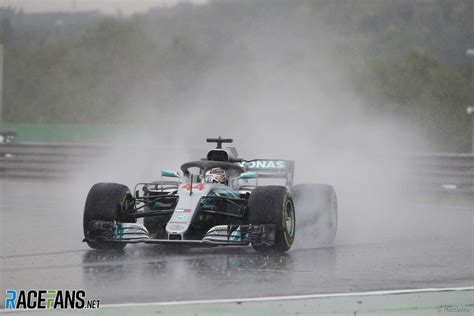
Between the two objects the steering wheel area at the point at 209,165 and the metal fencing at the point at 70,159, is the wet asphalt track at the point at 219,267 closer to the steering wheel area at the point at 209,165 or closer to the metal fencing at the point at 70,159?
the steering wheel area at the point at 209,165

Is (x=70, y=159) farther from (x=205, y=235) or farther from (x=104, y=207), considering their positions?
(x=205, y=235)

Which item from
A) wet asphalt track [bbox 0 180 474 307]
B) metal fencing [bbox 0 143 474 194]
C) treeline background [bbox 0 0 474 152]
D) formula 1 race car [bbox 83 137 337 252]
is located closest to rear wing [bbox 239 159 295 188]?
formula 1 race car [bbox 83 137 337 252]

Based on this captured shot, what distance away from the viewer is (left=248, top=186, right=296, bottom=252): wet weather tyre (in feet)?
34.7

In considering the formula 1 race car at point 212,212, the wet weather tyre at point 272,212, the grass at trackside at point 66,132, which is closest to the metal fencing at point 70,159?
the grass at trackside at point 66,132

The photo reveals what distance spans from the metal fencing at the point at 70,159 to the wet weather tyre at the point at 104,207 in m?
9.40

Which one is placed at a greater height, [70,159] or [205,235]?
[70,159]

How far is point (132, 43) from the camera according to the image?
39.2 m

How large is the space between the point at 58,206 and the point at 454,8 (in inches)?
805

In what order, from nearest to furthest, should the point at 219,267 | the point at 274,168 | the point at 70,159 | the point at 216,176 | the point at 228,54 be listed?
1. the point at 219,267
2. the point at 216,176
3. the point at 274,168
4. the point at 70,159
5. the point at 228,54

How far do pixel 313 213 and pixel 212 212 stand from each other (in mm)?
2039

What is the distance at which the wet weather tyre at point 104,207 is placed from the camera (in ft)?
35.8

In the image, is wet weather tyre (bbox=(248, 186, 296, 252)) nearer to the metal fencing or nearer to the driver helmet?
the driver helmet

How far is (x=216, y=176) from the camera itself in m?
11.9

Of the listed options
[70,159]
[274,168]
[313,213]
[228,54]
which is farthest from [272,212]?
[228,54]
